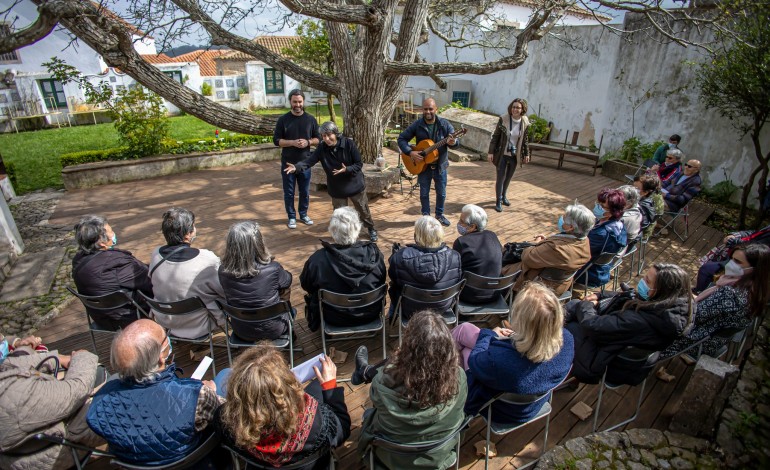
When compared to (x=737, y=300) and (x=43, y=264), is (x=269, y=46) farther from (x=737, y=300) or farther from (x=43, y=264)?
(x=737, y=300)

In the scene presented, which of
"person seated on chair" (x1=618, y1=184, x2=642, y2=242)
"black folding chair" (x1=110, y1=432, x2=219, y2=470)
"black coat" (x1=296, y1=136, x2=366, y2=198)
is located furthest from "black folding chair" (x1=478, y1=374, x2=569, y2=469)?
"black coat" (x1=296, y1=136, x2=366, y2=198)

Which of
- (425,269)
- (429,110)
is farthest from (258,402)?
(429,110)

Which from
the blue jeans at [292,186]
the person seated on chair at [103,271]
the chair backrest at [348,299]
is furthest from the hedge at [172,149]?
the chair backrest at [348,299]

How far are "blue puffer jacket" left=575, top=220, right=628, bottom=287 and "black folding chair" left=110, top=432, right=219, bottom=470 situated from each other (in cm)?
324

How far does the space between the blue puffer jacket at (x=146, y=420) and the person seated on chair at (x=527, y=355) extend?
4.87 ft

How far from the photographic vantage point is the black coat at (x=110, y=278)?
3.05m

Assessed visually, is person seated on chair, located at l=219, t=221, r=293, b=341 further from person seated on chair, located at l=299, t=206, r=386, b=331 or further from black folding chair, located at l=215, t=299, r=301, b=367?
person seated on chair, located at l=299, t=206, r=386, b=331

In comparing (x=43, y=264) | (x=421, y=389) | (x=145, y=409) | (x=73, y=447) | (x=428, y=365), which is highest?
(x=428, y=365)

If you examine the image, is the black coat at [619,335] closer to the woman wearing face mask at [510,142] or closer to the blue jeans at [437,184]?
the blue jeans at [437,184]

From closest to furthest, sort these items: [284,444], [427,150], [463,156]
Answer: [284,444]
[427,150]
[463,156]

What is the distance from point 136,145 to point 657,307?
938 centimetres

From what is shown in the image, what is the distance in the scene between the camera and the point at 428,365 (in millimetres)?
1824

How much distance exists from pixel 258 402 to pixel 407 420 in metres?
0.68

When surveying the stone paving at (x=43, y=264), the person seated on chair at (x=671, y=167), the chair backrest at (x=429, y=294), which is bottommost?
the stone paving at (x=43, y=264)
